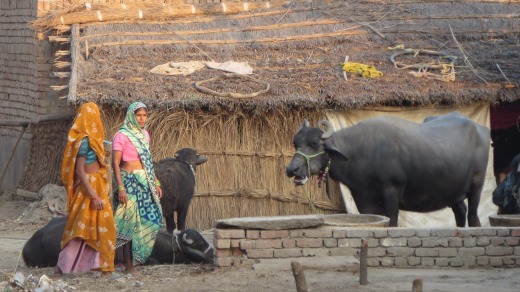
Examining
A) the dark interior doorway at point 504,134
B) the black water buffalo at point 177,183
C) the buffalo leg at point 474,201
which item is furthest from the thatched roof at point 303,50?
the buffalo leg at point 474,201

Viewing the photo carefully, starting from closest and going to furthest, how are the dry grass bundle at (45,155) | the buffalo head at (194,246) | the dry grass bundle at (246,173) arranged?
the buffalo head at (194,246) → the dry grass bundle at (246,173) → the dry grass bundle at (45,155)

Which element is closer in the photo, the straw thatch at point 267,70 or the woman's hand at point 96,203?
the woman's hand at point 96,203

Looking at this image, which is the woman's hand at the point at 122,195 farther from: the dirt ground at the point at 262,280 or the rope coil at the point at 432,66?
the rope coil at the point at 432,66

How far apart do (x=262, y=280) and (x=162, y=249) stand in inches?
74.0

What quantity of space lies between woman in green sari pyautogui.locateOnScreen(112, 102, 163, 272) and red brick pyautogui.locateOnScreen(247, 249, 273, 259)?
3.33ft

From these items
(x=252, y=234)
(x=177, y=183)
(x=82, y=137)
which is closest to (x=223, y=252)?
(x=252, y=234)

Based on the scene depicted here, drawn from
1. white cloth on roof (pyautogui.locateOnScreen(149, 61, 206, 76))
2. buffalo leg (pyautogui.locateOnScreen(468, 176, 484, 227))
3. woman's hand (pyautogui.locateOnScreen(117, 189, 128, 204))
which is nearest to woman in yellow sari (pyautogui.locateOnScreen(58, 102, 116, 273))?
woman's hand (pyautogui.locateOnScreen(117, 189, 128, 204))

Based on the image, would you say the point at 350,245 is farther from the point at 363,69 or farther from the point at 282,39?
the point at 282,39

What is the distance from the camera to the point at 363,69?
15.7 metres

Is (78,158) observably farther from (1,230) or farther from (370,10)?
(370,10)

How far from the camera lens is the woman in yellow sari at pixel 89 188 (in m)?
9.95

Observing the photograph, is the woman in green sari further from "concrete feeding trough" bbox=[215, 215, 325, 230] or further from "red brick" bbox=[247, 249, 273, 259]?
"red brick" bbox=[247, 249, 273, 259]

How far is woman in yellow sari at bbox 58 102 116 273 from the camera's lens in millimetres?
9945

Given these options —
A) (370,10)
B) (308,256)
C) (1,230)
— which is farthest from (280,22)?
(308,256)
